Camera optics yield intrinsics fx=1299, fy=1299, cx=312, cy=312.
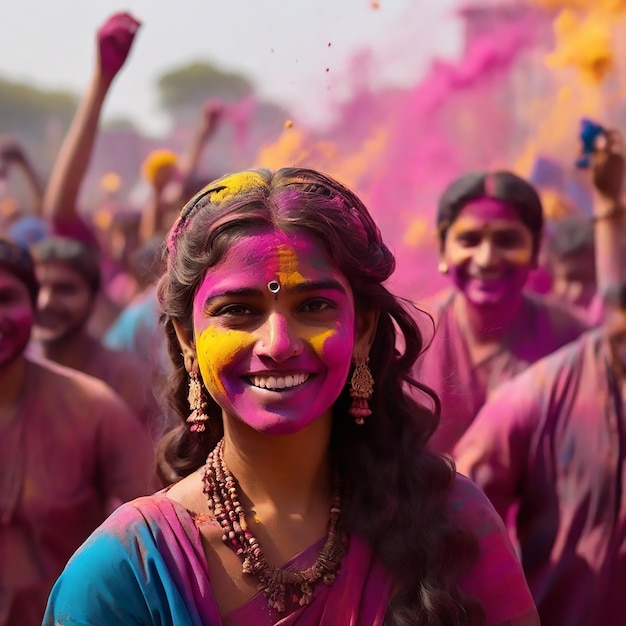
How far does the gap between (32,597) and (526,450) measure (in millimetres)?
1660

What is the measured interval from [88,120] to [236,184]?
3.49m

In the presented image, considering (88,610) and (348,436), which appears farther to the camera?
(348,436)

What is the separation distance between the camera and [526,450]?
4109 millimetres

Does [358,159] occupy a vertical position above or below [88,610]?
above

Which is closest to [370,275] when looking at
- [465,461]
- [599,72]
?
[465,461]

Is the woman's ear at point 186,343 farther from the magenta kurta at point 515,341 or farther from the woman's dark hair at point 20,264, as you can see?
the magenta kurta at point 515,341

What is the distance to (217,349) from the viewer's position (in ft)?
7.41

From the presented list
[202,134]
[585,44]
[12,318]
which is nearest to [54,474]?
[12,318]

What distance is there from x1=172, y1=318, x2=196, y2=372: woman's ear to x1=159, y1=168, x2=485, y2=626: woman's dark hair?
1cm

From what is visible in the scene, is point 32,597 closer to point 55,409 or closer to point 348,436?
point 55,409

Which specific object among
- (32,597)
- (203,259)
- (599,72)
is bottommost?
(32,597)

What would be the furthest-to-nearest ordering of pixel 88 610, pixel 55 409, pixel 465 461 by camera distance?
pixel 55 409 → pixel 465 461 → pixel 88 610

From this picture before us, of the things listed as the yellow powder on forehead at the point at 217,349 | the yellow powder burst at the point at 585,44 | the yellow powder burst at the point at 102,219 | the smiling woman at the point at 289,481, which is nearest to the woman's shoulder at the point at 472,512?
the smiling woman at the point at 289,481

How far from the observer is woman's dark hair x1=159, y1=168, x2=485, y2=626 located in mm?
2244
